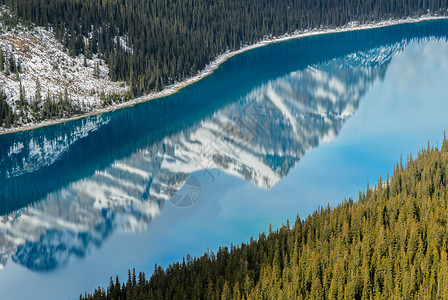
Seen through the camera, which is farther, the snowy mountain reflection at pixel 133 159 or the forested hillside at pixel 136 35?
the forested hillside at pixel 136 35

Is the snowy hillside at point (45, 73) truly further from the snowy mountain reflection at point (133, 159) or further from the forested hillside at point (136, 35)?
the snowy mountain reflection at point (133, 159)

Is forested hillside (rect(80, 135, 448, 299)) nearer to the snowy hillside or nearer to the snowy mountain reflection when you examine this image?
the snowy mountain reflection

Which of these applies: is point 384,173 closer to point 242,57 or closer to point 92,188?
point 92,188

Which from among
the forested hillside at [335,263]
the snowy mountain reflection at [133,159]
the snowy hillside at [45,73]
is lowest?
the snowy mountain reflection at [133,159]

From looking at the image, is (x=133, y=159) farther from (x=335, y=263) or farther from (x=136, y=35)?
(x=136, y=35)

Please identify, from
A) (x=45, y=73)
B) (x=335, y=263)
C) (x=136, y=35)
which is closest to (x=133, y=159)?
(x=45, y=73)

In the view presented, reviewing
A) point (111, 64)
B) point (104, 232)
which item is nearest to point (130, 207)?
point (104, 232)

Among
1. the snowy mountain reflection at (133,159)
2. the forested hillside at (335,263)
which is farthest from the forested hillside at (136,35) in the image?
the forested hillside at (335,263)
